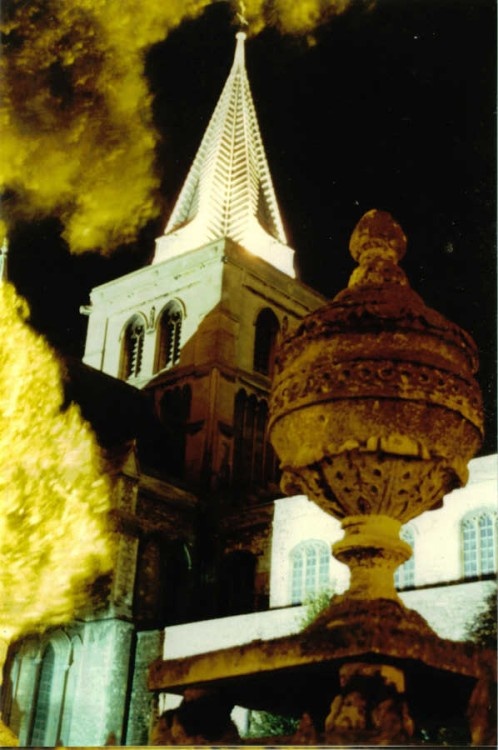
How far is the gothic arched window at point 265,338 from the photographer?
133ft

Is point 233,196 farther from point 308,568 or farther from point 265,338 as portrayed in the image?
point 308,568

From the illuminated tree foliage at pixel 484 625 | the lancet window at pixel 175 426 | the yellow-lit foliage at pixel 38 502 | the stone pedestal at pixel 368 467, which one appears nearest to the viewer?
the stone pedestal at pixel 368 467

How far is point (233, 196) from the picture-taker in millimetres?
42719

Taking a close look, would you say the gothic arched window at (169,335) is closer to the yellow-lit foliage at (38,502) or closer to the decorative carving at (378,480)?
the yellow-lit foliage at (38,502)

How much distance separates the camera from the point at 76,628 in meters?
28.4

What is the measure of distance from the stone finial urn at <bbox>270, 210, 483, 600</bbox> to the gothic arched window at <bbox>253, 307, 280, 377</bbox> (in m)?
35.6

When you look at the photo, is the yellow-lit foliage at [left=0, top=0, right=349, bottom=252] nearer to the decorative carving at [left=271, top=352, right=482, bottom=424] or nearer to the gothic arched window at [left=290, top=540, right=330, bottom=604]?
the decorative carving at [left=271, top=352, right=482, bottom=424]

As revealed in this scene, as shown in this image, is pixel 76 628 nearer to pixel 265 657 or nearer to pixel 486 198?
pixel 486 198

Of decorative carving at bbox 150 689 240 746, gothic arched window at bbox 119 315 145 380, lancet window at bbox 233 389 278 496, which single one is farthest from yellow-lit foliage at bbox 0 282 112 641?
decorative carving at bbox 150 689 240 746

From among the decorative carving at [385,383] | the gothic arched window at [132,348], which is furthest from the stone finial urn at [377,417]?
the gothic arched window at [132,348]

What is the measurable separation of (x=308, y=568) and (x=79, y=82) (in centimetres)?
1664

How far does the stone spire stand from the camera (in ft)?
138

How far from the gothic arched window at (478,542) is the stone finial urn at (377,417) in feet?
64.7

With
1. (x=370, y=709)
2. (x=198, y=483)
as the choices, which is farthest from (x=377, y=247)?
(x=198, y=483)
